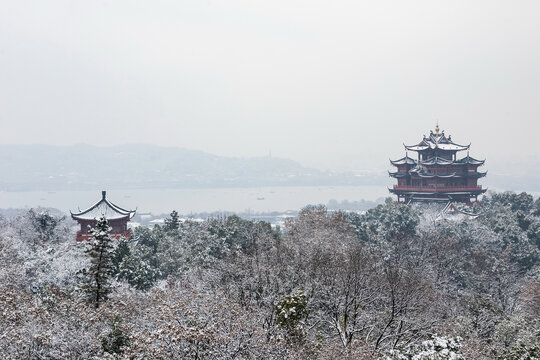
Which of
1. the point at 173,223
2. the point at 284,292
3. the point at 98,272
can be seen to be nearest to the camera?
the point at 284,292

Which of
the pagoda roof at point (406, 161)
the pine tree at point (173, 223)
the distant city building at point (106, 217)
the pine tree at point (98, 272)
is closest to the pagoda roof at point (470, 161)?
the pagoda roof at point (406, 161)

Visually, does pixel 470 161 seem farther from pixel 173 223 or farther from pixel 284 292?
pixel 284 292

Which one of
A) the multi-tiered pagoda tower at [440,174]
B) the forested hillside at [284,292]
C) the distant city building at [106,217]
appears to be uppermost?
the multi-tiered pagoda tower at [440,174]

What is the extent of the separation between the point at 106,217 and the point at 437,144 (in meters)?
34.8

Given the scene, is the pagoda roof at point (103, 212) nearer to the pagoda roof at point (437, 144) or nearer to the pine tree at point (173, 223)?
the pine tree at point (173, 223)

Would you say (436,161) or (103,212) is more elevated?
(436,161)

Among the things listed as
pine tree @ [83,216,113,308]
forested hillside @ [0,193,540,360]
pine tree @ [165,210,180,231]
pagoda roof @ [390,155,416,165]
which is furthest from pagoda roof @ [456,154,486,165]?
pine tree @ [83,216,113,308]

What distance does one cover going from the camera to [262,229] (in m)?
36.9

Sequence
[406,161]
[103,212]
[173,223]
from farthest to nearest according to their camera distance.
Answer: [406,161], [173,223], [103,212]

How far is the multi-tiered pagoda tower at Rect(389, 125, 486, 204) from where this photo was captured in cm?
5219

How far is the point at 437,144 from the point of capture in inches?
2121

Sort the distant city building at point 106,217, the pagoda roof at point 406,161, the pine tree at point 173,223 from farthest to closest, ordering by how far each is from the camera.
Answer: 1. the pagoda roof at point 406,161
2. the pine tree at point 173,223
3. the distant city building at point 106,217

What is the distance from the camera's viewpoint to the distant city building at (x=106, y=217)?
3622 centimetres

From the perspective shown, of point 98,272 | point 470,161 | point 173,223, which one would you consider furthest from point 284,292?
point 470,161
